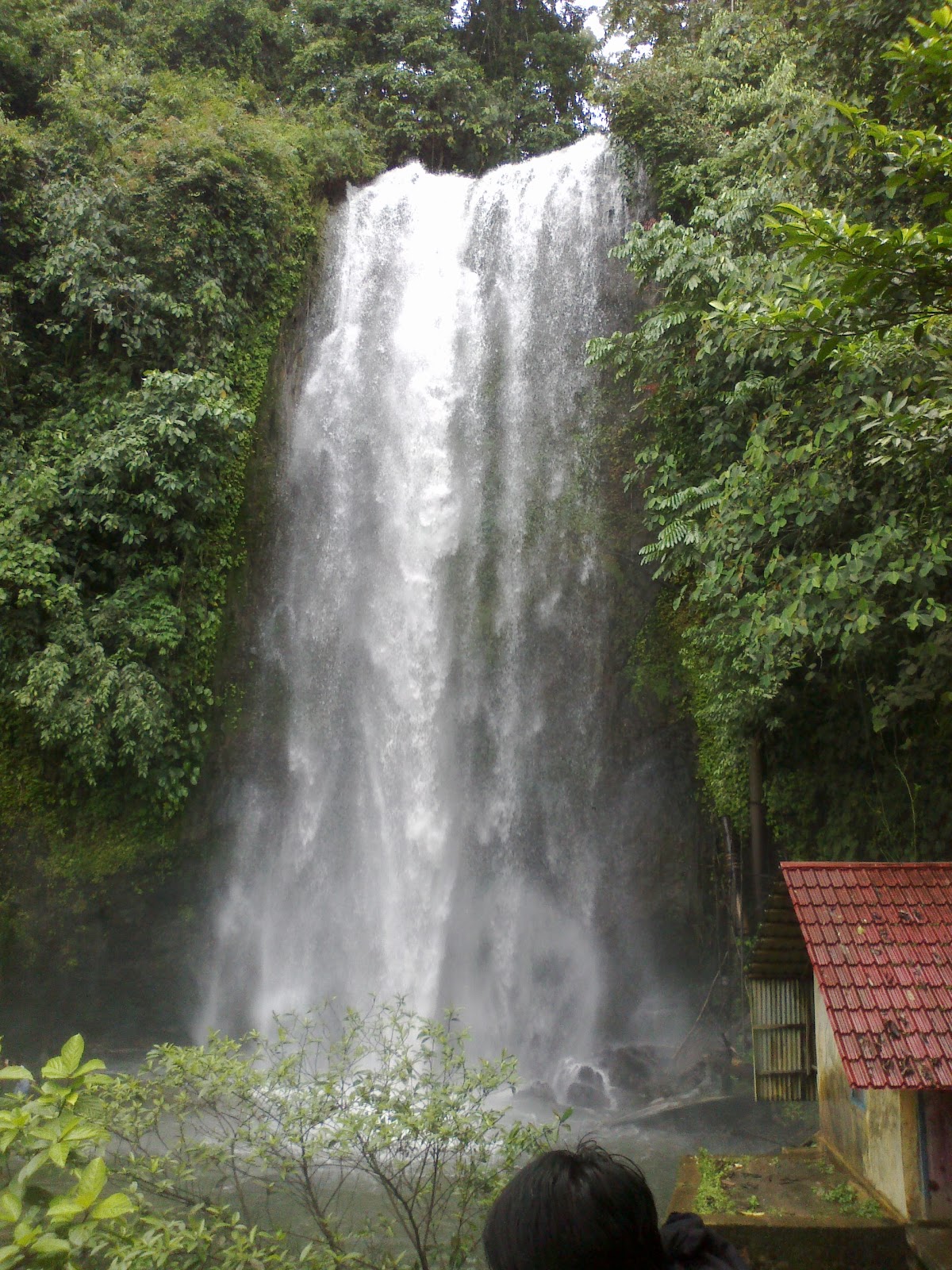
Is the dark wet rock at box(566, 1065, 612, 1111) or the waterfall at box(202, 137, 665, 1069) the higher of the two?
the waterfall at box(202, 137, 665, 1069)

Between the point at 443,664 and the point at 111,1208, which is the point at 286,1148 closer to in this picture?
the point at 111,1208

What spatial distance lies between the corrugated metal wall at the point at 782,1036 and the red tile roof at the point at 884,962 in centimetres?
160

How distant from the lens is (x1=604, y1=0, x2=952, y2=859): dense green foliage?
465 cm

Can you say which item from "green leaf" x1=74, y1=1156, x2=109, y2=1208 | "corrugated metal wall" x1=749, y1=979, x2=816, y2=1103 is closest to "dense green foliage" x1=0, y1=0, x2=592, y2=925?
"corrugated metal wall" x1=749, y1=979, x2=816, y2=1103

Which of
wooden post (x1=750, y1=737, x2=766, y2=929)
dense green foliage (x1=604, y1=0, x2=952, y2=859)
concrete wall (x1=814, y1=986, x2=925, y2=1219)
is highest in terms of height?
dense green foliage (x1=604, y1=0, x2=952, y2=859)

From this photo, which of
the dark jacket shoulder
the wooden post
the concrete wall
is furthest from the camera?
the wooden post

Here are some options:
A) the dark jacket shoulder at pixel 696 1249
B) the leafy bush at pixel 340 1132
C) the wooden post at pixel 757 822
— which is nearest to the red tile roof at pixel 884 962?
the leafy bush at pixel 340 1132

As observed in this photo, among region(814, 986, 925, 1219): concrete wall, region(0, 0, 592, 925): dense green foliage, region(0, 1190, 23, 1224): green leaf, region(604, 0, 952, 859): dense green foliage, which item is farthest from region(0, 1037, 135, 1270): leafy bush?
region(0, 0, 592, 925): dense green foliage

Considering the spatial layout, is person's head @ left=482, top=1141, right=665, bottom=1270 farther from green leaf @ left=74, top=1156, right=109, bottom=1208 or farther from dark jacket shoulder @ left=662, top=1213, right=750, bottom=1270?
green leaf @ left=74, top=1156, right=109, bottom=1208

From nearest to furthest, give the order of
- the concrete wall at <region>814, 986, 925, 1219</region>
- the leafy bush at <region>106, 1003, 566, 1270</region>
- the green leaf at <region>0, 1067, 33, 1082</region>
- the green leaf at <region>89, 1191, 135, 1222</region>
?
the green leaf at <region>89, 1191, 135, 1222</region> < the green leaf at <region>0, 1067, 33, 1082</region> < the leafy bush at <region>106, 1003, 566, 1270</region> < the concrete wall at <region>814, 986, 925, 1219</region>

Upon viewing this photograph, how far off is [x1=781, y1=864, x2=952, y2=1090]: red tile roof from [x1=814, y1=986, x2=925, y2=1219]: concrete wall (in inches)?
8.6

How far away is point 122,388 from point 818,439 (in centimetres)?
843

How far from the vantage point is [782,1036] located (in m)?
6.15

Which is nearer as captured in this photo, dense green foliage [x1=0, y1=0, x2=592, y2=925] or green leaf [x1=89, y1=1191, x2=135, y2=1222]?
green leaf [x1=89, y1=1191, x2=135, y2=1222]
